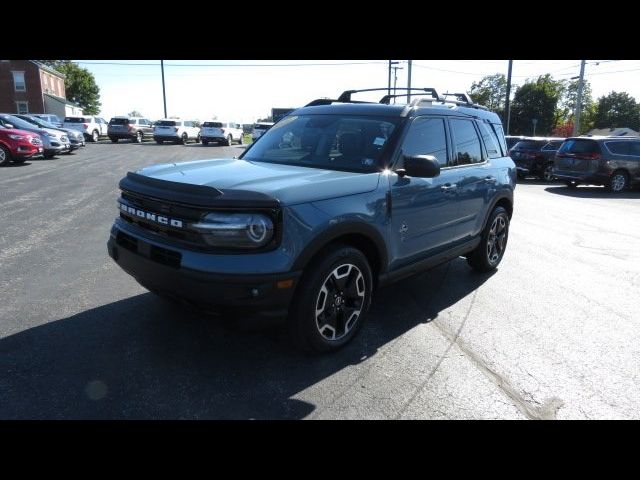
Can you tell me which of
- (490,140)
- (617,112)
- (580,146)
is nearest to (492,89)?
(617,112)

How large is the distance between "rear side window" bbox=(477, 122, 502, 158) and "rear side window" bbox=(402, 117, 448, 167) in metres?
1.10

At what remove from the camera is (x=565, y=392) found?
308 cm

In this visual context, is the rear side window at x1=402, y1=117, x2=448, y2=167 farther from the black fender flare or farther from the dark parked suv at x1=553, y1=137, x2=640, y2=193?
the dark parked suv at x1=553, y1=137, x2=640, y2=193

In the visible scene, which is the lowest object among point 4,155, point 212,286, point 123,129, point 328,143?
point 212,286

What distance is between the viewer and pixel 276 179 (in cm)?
332

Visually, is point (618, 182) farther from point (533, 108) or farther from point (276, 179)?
point (533, 108)

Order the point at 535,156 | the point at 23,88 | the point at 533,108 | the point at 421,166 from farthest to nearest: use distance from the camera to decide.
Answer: the point at 533,108 → the point at 23,88 → the point at 535,156 → the point at 421,166

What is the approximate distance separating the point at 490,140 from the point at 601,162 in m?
11.4

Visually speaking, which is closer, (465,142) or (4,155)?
(465,142)

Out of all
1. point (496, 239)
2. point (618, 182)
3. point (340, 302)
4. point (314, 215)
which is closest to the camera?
point (314, 215)

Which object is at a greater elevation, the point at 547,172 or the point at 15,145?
the point at 15,145

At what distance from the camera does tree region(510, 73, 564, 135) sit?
232 feet
